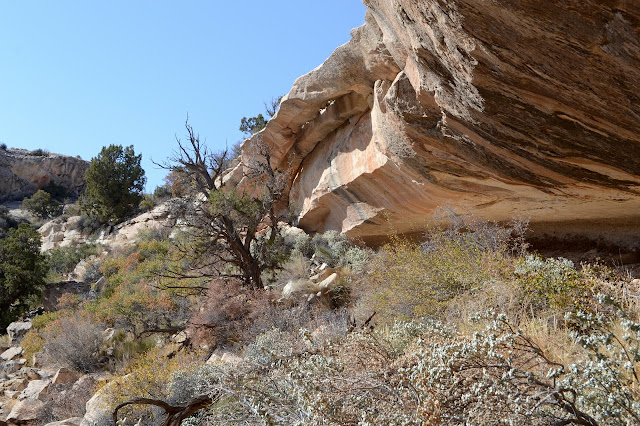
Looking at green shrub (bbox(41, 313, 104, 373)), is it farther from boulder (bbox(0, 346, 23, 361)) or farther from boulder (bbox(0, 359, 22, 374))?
boulder (bbox(0, 346, 23, 361))

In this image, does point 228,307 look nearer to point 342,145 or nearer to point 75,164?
point 342,145

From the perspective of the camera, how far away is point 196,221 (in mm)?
11812

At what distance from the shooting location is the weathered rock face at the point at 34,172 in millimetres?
36375

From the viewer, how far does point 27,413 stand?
9078 millimetres

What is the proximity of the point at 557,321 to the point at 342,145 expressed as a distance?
767 cm

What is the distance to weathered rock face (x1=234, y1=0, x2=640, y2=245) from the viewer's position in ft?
14.2

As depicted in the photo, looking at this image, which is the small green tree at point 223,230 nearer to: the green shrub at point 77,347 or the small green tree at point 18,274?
the green shrub at point 77,347

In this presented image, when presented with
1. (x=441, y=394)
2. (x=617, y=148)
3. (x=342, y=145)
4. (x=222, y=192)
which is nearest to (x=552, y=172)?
(x=617, y=148)

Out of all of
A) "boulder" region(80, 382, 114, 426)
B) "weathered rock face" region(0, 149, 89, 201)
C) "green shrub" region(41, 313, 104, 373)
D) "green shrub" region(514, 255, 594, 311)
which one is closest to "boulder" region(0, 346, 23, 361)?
"green shrub" region(41, 313, 104, 373)

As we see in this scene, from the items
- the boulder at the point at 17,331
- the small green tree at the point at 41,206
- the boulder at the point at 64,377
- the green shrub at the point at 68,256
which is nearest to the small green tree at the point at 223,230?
the boulder at the point at 64,377

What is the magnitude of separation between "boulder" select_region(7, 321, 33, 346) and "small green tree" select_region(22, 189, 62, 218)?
20043 millimetres

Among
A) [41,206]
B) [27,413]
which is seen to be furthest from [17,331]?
[41,206]

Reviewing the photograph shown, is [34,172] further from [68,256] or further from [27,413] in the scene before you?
[27,413]

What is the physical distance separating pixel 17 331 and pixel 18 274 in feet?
9.48
